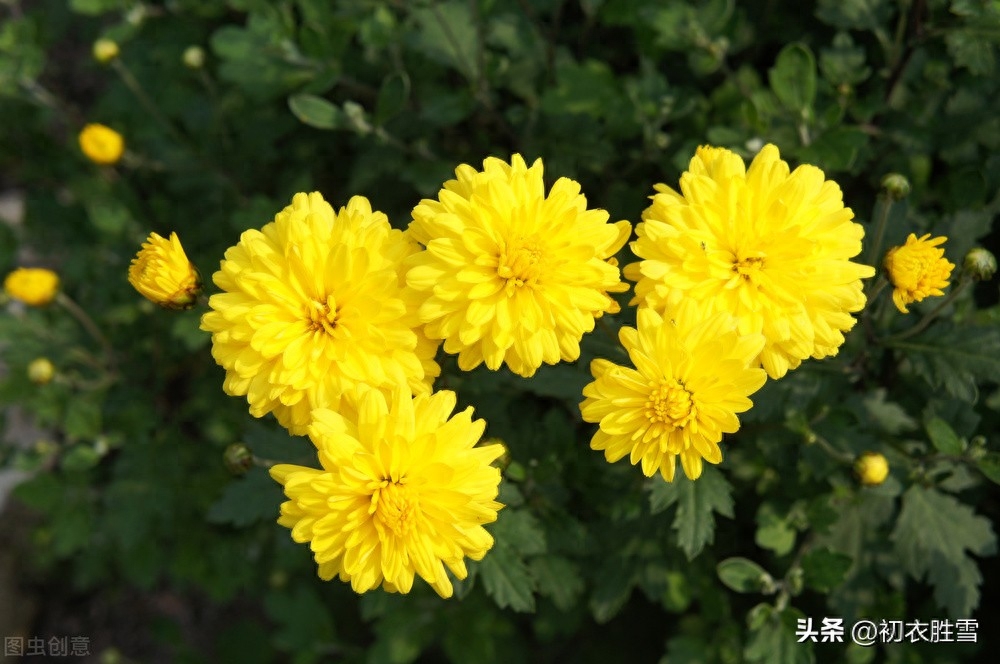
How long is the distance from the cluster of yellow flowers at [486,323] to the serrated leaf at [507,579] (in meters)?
0.30

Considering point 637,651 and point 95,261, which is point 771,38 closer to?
point 637,651

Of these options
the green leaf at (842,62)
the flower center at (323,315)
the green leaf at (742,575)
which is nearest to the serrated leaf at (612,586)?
the green leaf at (742,575)

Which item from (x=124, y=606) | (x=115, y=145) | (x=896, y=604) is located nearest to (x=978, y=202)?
(x=896, y=604)

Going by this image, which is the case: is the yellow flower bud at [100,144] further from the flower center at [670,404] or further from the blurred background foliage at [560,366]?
the flower center at [670,404]

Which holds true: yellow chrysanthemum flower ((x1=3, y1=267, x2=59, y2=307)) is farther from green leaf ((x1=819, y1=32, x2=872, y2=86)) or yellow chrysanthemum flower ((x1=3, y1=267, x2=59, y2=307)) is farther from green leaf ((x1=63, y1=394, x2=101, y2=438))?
green leaf ((x1=819, y1=32, x2=872, y2=86))

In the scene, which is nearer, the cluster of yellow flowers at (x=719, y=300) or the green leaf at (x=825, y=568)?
the cluster of yellow flowers at (x=719, y=300)

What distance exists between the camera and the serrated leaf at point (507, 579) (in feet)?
6.40

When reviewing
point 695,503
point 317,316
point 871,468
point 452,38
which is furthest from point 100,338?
point 871,468

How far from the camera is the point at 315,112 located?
2.50m

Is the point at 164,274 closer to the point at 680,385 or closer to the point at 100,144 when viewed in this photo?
the point at 680,385

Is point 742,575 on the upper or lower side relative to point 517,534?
lower

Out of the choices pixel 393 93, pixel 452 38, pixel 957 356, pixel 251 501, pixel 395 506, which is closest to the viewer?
pixel 395 506

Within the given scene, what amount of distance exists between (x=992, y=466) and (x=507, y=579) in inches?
49.3

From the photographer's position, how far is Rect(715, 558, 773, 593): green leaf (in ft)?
7.16
